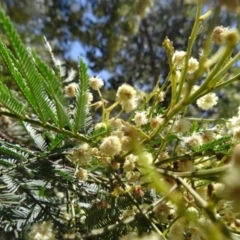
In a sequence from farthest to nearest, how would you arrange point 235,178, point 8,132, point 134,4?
point 134,4, point 8,132, point 235,178

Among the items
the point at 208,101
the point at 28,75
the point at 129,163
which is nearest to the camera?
the point at 28,75

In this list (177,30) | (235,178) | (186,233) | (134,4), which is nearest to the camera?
(235,178)

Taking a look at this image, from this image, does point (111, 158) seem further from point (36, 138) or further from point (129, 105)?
point (36, 138)

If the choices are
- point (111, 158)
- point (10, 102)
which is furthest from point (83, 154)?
point (10, 102)

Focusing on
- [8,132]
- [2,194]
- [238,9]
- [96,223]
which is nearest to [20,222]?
[2,194]

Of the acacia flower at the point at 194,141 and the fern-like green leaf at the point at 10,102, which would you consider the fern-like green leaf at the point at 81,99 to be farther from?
the acacia flower at the point at 194,141

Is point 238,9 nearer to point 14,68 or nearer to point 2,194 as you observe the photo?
point 14,68

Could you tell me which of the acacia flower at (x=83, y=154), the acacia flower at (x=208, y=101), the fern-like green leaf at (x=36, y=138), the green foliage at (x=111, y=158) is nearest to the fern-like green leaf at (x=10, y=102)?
the green foliage at (x=111, y=158)

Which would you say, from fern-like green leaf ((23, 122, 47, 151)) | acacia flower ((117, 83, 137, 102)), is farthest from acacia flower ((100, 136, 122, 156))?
fern-like green leaf ((23, 122, 47, 151))
